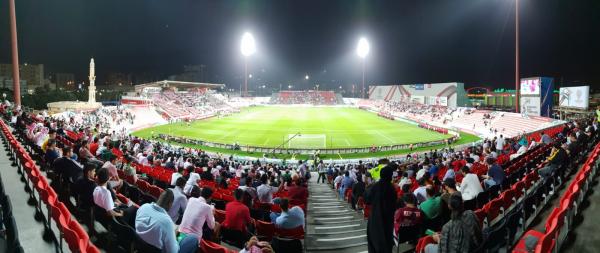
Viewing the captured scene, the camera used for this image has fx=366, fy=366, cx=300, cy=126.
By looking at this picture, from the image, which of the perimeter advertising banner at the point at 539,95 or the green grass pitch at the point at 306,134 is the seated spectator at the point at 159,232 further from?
the perimeter advertising banner at the point at 539,95

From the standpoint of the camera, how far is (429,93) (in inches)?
3253

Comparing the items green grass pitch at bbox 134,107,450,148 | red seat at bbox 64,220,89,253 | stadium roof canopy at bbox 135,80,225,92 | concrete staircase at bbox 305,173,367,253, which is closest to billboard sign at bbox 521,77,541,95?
green grass pitch at bbox 134,107,450,148

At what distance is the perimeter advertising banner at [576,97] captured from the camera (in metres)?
39.7

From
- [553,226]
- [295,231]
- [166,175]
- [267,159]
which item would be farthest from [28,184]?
[267,159]

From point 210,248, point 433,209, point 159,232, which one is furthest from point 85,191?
point 433,209

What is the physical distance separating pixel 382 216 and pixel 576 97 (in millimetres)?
47917

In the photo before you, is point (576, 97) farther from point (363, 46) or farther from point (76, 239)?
point (363, 46)

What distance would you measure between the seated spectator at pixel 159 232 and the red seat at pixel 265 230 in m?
2.15

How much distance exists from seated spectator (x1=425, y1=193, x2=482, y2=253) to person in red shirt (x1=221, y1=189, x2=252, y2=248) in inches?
113

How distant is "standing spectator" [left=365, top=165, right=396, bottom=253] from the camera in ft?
13.8

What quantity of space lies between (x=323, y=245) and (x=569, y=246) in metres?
3.98

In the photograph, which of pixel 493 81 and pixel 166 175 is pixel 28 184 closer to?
pixel 166 175

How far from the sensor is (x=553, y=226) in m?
4.25

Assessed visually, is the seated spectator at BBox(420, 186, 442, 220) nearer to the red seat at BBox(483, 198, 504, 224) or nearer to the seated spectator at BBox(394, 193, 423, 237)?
the seated spectator at BBox(394, 193, 423, 237)
